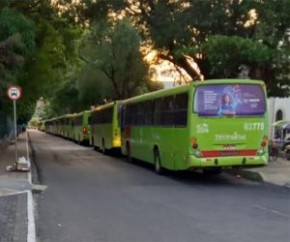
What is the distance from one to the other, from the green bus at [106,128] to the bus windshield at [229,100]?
14.4 meters

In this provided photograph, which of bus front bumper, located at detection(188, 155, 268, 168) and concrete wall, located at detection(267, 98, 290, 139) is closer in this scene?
bus front bumper, located at detection(188, 155, 268, 168)

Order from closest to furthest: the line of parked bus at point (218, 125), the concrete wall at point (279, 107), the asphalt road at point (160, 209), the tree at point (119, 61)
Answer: the asphalt road at point (160, 209) → the line of parked bus at point (218, 125) → the tree at point (119, 61) → the concrete wall at point (279, 107)

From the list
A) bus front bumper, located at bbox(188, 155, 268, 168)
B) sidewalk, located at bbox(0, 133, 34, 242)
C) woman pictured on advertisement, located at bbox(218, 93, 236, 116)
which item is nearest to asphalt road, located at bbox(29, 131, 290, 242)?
sidewalk, located at bbox(0, 133, 34, 242)

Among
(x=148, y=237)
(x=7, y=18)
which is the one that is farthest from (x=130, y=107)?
(x=148, y=237)

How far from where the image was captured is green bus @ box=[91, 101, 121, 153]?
3297cm

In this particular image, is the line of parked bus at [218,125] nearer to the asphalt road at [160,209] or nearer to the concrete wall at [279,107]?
the asphalt road at [160,209]

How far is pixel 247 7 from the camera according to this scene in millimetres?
22609

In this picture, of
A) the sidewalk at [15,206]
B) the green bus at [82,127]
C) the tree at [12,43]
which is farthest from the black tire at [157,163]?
the green bus at [82,127]

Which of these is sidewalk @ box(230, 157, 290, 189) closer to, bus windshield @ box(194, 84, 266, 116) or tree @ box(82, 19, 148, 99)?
bus windshield @ box(194, 84, 266, 116)

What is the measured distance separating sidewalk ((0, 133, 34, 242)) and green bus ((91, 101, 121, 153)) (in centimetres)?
1280

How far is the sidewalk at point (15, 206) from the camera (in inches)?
384

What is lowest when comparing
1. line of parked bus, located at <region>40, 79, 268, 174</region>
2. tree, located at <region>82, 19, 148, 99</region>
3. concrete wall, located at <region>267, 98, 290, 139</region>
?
line of parked bus, located at <region>40, 79, 268, 174</region>

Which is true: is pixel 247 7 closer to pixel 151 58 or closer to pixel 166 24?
pixel 166 24

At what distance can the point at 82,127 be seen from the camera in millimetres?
51156
